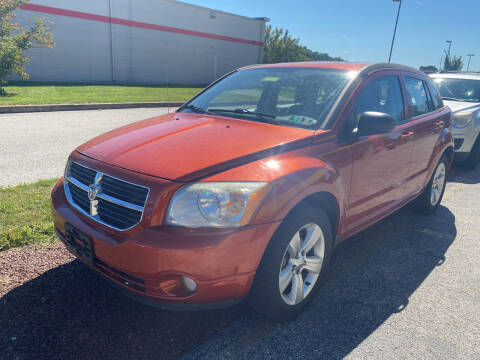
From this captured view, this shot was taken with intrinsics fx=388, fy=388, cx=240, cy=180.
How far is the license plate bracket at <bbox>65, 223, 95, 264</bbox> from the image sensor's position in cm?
235

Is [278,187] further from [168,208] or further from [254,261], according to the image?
[168,208]

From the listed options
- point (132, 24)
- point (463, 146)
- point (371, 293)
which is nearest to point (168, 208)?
point (371, 293)

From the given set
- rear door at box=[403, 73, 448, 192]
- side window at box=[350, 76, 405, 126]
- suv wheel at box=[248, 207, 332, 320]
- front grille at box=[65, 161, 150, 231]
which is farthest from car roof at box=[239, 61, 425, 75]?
front grille at box=[65, 161, 150, 231]

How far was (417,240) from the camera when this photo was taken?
406 cm

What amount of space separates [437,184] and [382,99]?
193cm

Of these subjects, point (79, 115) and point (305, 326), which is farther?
point (79, 115)

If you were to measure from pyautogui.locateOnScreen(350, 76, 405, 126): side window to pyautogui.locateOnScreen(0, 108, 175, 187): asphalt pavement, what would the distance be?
4219 mm

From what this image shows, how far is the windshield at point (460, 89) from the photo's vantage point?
8158 millimetres

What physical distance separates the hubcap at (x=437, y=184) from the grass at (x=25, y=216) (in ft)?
13.9

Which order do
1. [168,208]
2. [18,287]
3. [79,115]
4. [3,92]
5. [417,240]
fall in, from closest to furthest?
[168,208] < [18,287] < [417,240] < [79,115] < [3,92]

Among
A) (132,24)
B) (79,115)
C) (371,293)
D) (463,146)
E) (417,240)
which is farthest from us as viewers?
(132,24)

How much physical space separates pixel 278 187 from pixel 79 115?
10639 mm

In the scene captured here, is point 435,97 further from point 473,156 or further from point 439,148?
point 473,156

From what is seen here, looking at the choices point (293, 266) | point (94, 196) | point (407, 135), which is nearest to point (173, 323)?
point (293, 266)
